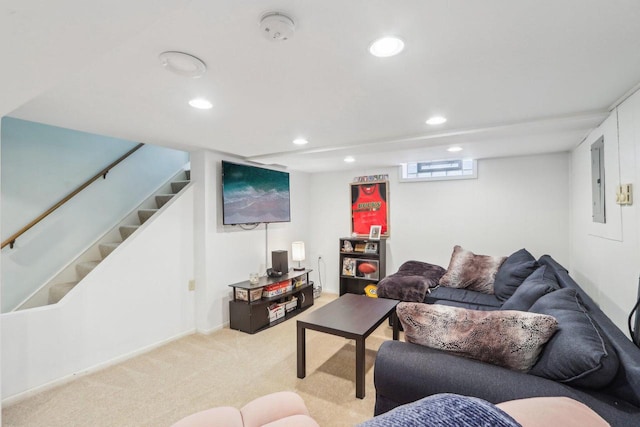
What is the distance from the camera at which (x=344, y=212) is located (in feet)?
16.9

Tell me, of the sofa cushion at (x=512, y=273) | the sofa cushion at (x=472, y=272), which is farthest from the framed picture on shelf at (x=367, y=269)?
the sofa cushion at (x=512, y=273)

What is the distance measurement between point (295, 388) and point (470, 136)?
2765 mm

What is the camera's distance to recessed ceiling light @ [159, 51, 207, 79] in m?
1.37

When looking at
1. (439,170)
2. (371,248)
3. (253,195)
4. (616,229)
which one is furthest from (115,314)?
(439,170)

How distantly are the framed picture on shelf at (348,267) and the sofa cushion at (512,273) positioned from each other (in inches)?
79.9

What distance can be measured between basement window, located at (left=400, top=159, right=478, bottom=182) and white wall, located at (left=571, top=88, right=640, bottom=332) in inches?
55.1

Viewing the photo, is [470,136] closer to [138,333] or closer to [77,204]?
[138,333]

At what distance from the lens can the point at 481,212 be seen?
4086mm

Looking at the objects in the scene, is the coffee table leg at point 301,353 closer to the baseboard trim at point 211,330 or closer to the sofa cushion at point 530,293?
the baseboard trim at point 211,330

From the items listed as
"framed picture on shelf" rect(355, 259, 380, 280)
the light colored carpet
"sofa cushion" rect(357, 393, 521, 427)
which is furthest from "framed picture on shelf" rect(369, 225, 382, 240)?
"sofa cushion" rect(357, 393, 521, 427)

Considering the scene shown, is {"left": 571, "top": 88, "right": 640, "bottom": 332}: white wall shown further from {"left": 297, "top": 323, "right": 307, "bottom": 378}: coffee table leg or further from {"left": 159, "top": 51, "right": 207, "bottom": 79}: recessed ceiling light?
{"left": 159, "top": 51, "right": 207, "bottom": 79}: recessed ceiling light

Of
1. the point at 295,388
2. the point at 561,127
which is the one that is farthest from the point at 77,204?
the point at 561,127

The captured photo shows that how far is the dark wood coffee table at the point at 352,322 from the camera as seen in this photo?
2236 mm

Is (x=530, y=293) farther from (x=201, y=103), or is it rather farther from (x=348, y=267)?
(x=348, y=267)
